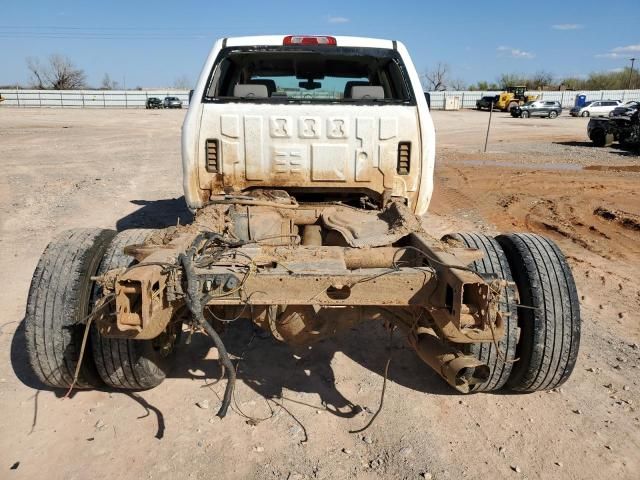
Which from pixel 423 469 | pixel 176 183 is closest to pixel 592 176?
pixel 176 183

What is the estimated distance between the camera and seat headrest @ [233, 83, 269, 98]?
14.6 feet

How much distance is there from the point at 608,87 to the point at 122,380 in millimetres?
85291

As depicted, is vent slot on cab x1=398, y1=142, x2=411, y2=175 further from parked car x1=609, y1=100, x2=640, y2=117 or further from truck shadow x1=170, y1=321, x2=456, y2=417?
parked car x1=609, y1=100, x2=640, y2=117

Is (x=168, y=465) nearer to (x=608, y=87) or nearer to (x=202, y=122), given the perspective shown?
(x=202, y=122)

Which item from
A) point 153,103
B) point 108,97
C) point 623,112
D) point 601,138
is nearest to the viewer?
point 601,138

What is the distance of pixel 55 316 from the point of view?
10.3ft

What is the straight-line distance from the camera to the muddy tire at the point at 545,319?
3189 mm

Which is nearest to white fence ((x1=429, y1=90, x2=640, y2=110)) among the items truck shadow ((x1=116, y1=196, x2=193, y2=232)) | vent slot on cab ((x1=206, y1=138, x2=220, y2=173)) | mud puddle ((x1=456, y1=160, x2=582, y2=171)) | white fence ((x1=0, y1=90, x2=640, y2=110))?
white fence ((x1=0, y1=90, x2=640, y2=110))

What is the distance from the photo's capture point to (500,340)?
10.4ft

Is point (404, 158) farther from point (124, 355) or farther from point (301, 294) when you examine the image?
point (124, 355)

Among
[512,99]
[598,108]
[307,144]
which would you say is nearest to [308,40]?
[307,144]

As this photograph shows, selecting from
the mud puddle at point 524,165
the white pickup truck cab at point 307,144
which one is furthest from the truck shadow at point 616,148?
the white pickup truck cab at point 307,144

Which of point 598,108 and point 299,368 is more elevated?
point 598,108

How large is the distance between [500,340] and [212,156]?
2.45 meters
